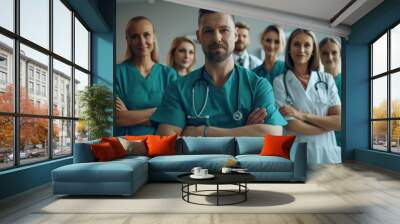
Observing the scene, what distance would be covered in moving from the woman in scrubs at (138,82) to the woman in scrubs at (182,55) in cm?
18

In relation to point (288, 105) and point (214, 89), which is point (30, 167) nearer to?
point (214, 89)

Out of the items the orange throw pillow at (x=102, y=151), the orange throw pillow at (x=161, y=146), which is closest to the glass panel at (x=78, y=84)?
the orange throw pillow at (x=161, y=146)

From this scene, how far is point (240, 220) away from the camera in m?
3.59

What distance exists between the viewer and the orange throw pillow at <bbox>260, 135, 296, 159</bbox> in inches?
239

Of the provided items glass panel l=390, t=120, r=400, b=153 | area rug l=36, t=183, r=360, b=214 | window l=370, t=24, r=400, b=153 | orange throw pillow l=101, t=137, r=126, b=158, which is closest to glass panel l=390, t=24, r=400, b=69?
window l=370, t=24, r=400, b=153

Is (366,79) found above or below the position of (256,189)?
above

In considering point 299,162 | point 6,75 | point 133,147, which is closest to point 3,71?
point 6,75

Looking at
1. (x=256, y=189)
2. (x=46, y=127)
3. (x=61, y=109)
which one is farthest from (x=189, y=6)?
(x=256, y=189)

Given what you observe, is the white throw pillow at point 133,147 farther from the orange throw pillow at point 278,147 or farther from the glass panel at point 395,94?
the glass panel at point 395,94

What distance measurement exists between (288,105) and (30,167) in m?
5.59

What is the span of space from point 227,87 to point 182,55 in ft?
4.19

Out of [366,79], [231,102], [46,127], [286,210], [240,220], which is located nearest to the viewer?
[240,220]

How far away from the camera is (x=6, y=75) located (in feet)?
15.6

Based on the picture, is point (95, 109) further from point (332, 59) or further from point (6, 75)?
point (332, 59)
